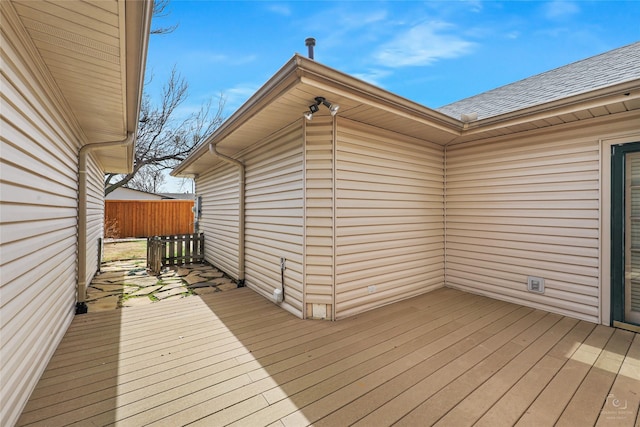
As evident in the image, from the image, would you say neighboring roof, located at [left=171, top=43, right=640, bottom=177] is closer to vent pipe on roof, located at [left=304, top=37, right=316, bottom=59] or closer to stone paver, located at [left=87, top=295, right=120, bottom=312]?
vent pipe on roof, located at [left=304, top=37, right=316, bottom=59]

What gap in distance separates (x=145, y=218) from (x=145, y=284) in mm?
9238

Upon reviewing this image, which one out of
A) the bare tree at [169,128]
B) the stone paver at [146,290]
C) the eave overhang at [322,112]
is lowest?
the stone paver at [146,290]

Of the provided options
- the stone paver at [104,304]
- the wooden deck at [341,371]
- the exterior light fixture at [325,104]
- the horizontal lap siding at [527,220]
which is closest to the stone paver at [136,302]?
the stone paver at [104,304]

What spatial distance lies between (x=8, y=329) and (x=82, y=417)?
0.71 m

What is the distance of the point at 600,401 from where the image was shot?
1887 millimetres

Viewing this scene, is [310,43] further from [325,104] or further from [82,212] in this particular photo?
[82,212]

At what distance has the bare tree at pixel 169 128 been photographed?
1177 cm

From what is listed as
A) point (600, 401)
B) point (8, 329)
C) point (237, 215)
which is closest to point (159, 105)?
point (237, 215)

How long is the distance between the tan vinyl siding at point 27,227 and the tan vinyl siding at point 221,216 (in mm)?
2717

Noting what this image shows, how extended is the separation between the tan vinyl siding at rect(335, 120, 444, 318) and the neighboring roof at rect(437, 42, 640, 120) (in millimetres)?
1240

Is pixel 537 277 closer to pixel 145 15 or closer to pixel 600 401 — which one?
pixel 600 401

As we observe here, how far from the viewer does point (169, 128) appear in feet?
40.7

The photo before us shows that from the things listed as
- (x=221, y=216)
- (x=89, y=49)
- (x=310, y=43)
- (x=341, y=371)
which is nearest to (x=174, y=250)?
(x=221, y=216)

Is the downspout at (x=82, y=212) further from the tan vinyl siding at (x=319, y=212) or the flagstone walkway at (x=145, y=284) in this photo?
the tan vinyl siding at (x=319, y=212)
